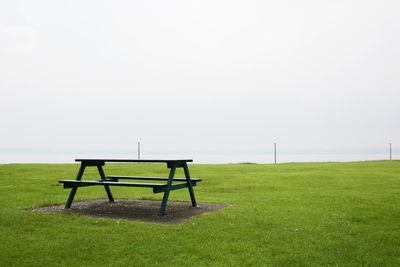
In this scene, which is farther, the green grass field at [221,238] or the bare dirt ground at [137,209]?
the bare dirt ground at [137,209]

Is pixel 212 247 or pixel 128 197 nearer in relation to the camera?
pixel 212 247

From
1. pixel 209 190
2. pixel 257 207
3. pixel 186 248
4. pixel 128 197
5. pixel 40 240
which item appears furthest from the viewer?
pixel 209 190

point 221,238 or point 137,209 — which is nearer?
point 221,238

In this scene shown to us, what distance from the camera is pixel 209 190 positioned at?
12594 millimetres

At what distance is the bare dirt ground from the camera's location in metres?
7.27

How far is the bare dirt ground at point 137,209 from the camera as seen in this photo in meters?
7.27

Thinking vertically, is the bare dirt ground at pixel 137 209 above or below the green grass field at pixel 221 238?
above

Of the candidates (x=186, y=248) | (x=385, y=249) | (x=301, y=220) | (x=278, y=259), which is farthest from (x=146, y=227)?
(x=385, y=249)

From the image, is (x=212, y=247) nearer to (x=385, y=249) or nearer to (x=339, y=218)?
(x=385, y=249)

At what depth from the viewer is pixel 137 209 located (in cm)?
837

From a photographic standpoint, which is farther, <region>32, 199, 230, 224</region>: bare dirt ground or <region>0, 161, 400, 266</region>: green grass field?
<region>32, 199, 230, 224</region>: bare dirt ground

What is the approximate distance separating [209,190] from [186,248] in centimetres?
752

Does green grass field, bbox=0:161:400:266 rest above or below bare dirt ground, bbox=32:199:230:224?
below

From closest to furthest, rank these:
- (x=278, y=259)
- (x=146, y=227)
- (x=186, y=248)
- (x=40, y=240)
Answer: (x=278, y=259), (x=186, y=248), (x=40, y=240), (x=146, y=227)
